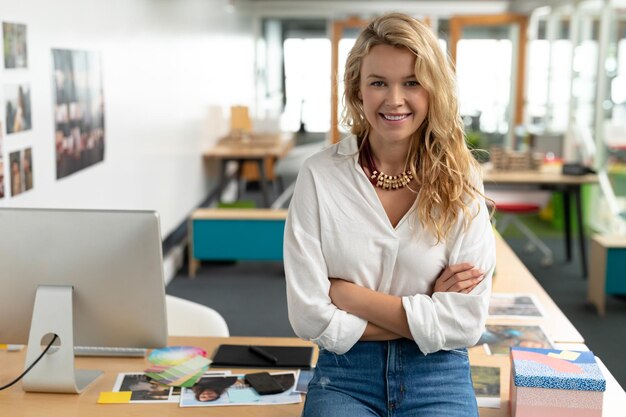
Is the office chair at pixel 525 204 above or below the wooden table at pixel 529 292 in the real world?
below

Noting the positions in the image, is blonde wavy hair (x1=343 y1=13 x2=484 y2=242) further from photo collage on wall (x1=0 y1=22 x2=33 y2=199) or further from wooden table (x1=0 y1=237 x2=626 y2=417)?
photo collage on wall (x1=0 y1=22 x2=33 y2=199)

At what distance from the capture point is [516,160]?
743 centimetres

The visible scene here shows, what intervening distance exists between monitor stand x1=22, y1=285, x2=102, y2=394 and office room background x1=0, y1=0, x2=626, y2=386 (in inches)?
58.1

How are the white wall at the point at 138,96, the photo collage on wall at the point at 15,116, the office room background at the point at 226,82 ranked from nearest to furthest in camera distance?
1. the photo collage on wall at the point at 15,116
2. the white wall at the point at 138,96
3. the office room background at the point at 226,82

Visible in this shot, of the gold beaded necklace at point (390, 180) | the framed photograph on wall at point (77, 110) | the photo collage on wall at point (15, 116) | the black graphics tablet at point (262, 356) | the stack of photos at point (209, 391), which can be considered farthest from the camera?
the framed photograph on wall at point (77, 110)

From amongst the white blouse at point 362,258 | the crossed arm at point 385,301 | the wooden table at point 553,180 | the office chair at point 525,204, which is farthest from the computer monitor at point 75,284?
the office chair at point 525,204

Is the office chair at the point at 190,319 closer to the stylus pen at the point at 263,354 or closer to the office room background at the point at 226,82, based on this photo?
the stylus pen at the point at 263,354

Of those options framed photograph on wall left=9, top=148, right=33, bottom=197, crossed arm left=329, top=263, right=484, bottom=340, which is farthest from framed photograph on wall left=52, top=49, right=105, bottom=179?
crossed arm left=329, top=263, right=484, bottom=340

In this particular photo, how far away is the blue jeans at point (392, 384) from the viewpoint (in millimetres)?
2074

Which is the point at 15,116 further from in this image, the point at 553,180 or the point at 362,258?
the point at 553,180

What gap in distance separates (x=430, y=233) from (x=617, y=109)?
23.6 ft

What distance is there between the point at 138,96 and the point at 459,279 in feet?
14.3

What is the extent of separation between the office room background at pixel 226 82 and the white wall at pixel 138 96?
12 millimetres

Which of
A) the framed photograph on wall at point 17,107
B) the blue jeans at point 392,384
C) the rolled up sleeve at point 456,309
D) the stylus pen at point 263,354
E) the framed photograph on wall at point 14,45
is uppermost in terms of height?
the framed photograph on wall at point 14,45
